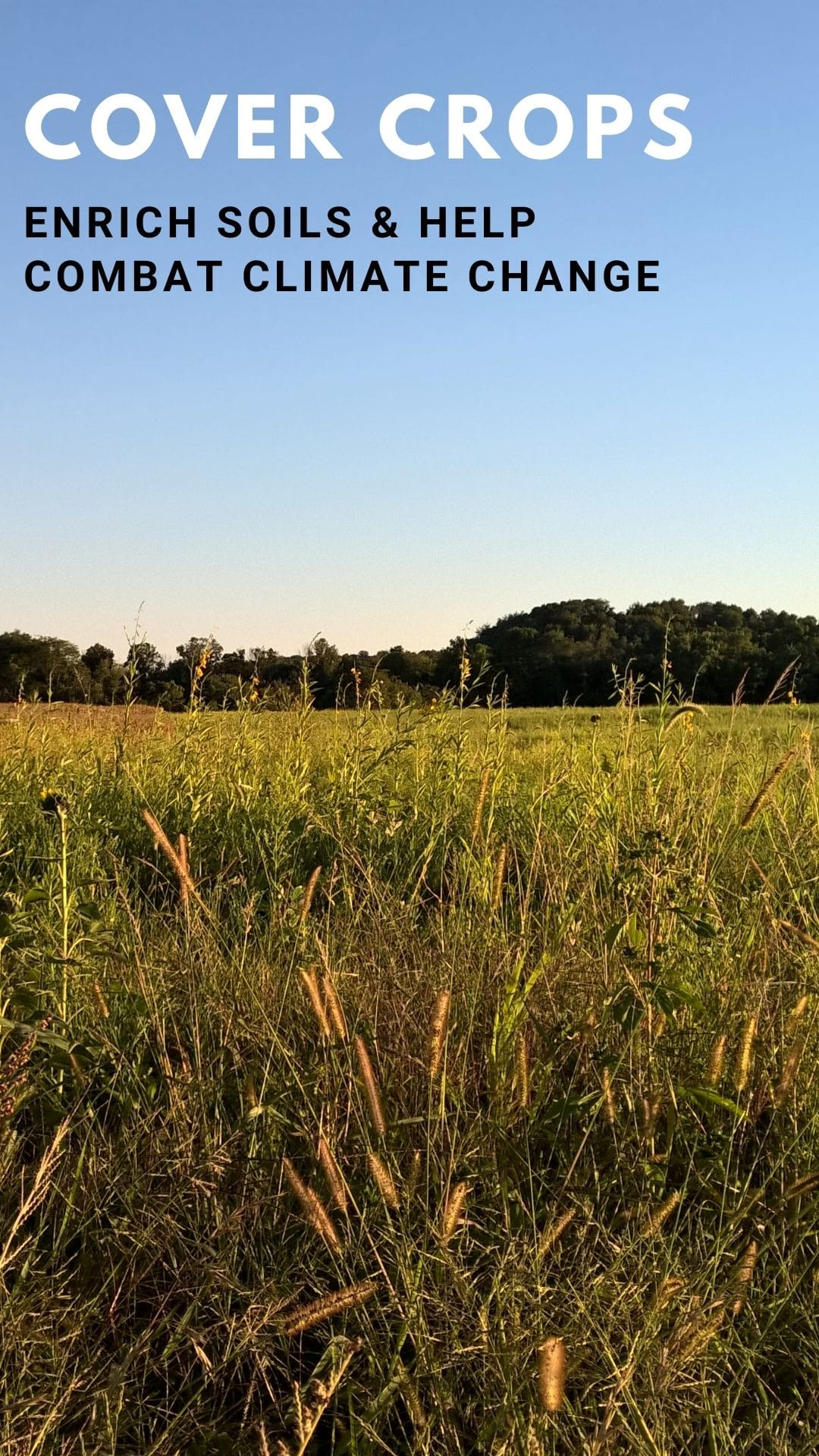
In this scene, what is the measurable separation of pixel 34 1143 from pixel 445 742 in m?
3.68

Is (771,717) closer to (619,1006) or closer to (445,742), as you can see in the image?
(445,742)

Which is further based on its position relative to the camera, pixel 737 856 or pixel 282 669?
pixel 282 669

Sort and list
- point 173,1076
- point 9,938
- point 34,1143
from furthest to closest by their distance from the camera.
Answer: point 9,938 < point 34,1143 < point 173,1076

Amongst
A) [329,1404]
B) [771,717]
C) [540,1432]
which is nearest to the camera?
[540,1432]

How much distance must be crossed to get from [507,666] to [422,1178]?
15.7 metres

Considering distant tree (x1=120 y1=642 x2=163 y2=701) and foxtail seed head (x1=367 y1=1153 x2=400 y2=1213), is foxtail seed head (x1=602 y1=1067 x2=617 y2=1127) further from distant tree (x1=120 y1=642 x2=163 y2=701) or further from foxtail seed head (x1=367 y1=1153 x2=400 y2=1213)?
distant tree (x1=120 y1=642 x2=163 y2=701)

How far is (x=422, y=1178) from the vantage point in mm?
2391

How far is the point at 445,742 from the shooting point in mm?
6184

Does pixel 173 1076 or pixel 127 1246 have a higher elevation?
pixel 173 1076

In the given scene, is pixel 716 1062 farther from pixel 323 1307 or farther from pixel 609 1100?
pixel 323 1307

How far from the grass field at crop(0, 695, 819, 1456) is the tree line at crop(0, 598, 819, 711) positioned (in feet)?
5.75

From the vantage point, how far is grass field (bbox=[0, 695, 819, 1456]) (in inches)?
73.1

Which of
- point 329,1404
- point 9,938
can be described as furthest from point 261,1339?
point 9,938

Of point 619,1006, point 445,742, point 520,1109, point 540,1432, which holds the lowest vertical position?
point 540,1432
